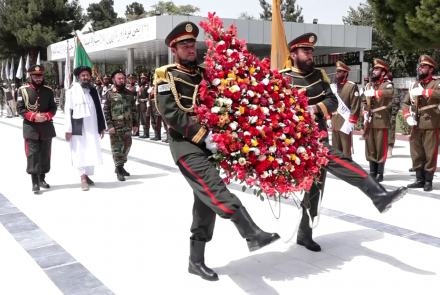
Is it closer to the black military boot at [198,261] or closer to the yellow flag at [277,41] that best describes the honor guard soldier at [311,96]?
the black military boot at [198,261]

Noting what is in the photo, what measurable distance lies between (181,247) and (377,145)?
4.51m

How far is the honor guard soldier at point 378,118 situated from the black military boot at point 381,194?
13.5ft

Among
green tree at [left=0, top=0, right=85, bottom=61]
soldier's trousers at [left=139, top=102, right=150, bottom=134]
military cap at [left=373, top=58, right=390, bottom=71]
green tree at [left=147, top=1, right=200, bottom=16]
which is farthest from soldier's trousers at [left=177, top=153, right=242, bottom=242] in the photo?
green tree at [left=147, top=1, right=200, bottom=16]

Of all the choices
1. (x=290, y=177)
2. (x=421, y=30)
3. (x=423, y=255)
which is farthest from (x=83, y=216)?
(x=421, y=30)

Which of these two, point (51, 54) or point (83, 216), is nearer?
point (83, 216)

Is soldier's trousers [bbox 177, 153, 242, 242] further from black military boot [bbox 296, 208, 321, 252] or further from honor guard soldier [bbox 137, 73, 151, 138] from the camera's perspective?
honor guard soldier [bbox 137, 73, 151, 138]

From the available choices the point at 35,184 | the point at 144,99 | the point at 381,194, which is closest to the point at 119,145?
the point at 35,184

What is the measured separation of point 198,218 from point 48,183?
4947mm

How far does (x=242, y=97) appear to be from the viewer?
3836 millimetres

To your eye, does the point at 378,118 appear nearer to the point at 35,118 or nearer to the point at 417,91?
the point at 417,91

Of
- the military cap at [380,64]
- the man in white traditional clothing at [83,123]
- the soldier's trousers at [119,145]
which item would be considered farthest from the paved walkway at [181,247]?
the military cap at [380,64]

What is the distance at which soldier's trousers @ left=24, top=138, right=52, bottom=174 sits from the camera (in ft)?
24.3

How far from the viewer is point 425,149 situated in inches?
294

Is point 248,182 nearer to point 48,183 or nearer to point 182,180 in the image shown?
point 182,180
